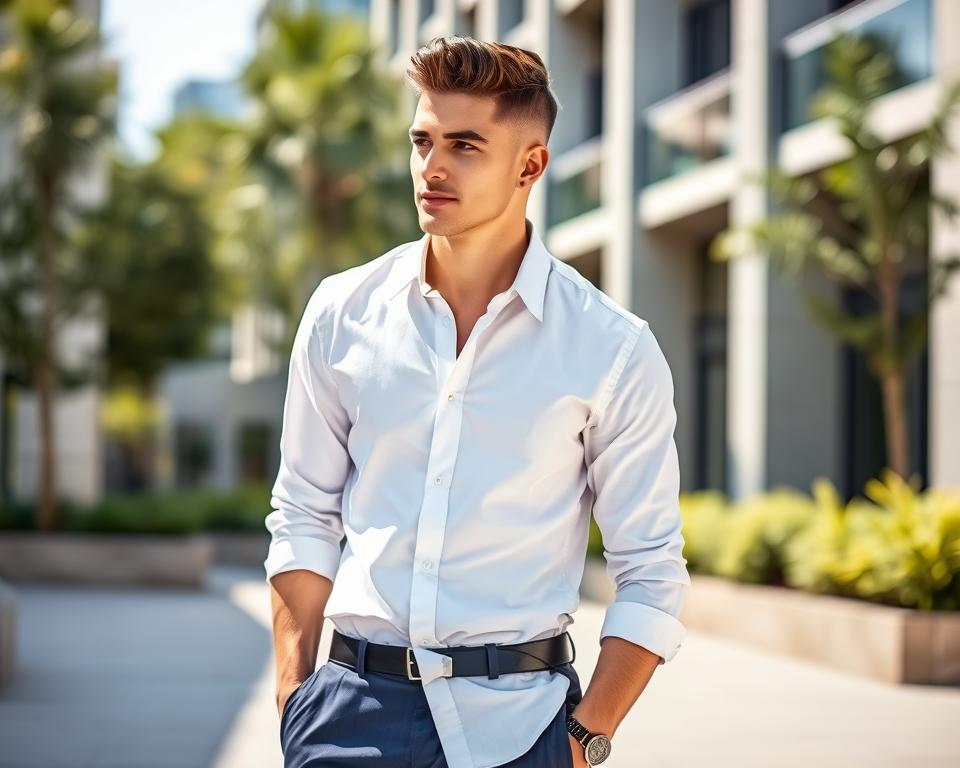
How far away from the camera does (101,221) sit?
751 inches

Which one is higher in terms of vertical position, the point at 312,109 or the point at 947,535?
the point at 312,109

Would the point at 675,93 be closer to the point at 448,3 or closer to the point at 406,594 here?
the point at 448,3

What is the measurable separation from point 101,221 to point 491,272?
56.7 ft

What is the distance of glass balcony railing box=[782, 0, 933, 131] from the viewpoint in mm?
13812

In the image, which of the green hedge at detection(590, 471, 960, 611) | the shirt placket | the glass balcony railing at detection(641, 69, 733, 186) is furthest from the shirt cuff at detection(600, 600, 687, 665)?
the glass balcony railing at detection(641, 69, 733, 186)

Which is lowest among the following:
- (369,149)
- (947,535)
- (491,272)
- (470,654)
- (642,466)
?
(947,535)

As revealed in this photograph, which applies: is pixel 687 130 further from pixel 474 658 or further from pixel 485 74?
pixel 474 658

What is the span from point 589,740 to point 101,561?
1678 cm

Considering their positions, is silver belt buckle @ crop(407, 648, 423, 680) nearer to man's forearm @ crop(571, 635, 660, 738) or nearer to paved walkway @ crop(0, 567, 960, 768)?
man's forearm @ crop(571, 635, 660, 738)

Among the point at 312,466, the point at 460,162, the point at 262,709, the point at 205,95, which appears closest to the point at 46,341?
the point at 262,709

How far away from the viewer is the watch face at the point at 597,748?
237 cm

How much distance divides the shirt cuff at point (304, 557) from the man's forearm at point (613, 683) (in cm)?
50

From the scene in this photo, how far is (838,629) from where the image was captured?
10422mm

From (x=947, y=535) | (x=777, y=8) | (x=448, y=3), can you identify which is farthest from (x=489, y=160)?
(x=448, y=3)
